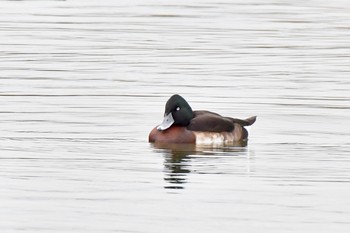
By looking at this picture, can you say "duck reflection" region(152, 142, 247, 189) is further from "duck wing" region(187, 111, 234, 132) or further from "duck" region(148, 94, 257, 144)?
"duck wing" region(187, 111, 234, 132)

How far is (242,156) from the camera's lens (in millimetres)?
Answer: 18266

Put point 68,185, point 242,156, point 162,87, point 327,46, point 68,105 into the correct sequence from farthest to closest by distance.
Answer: point 327,46, point 162,87, point 68,105, point 242,156, point 68,185

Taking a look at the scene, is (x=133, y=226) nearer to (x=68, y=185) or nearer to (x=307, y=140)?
(x=68, y=185)

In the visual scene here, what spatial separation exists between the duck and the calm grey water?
274 mm

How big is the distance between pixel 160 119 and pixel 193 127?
1649 millimetres

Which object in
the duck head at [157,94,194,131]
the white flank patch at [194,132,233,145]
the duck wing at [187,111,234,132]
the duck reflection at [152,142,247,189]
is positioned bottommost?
the duck reflection at [152,142,247,189]

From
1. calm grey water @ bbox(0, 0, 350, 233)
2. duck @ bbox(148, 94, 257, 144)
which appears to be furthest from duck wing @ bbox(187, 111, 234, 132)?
calm grey water @ bbox(0, 0, 350, 233)

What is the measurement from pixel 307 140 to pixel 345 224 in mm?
5290

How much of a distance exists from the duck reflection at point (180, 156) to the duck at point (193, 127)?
4.4 inches

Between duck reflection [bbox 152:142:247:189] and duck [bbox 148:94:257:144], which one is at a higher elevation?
duck [bbox 148:94:257:144]

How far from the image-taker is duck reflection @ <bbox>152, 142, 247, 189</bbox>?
1631 centimetres

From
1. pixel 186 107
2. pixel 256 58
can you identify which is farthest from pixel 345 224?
pixel 256 58

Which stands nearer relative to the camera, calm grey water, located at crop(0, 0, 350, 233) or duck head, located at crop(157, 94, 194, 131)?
calm grey water, located at crop(0, 0, 350, 233)

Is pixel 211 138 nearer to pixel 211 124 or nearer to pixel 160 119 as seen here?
pixel 211 124
